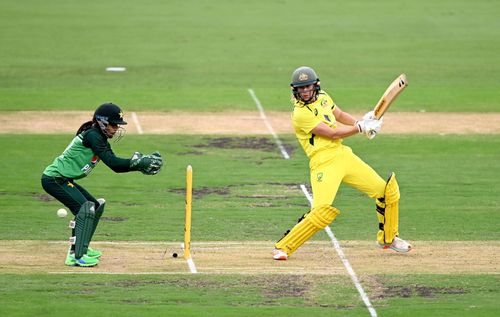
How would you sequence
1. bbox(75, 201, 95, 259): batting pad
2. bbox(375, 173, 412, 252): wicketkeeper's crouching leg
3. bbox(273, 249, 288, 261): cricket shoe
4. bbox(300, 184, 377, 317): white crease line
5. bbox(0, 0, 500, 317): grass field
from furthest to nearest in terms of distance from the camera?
1. bbox(375, 173, 412, 252): wicketkeeper's crouching leg
2. bbox(273, 249, 288, 261): cricket shoe
3. bbox(75, 201, 95, 259): batting pad
4. bbox(0, 0, 500, 317): grass field
5. bbox(300, 184, 377, 317): white crease line

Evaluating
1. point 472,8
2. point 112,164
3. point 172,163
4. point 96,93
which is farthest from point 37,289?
point 472,8

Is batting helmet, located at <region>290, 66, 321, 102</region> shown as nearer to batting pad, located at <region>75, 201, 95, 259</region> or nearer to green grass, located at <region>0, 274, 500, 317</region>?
green grass, located at <region>0, 274, 500, 317</region>

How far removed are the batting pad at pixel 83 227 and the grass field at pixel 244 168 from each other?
349 mm

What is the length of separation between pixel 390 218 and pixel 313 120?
5.28 feet

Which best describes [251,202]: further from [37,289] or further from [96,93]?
[96,93]

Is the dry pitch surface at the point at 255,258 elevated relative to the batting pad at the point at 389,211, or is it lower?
lower

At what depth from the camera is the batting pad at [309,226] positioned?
1320 centimetres

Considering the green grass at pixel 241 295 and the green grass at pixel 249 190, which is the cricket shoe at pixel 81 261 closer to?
the green grass at pixel 241 295

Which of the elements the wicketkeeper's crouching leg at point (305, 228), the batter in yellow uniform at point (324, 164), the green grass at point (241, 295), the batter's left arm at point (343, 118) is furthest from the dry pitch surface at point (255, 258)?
the batter's left arm at point (343, 118)

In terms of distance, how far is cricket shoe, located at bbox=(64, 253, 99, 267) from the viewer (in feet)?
42.8

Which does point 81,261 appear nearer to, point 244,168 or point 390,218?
point 390,218

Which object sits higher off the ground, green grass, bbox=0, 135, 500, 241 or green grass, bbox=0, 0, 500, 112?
green grass, bbox=0, 135, 500, 241

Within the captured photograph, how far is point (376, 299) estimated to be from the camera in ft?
38.9

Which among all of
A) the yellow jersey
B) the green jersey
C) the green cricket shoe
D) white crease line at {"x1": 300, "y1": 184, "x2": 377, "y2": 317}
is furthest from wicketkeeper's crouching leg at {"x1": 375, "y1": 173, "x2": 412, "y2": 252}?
the green cricket shoe
